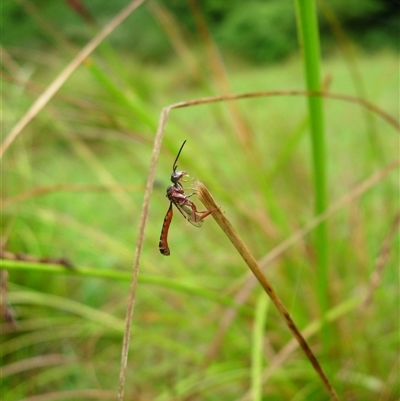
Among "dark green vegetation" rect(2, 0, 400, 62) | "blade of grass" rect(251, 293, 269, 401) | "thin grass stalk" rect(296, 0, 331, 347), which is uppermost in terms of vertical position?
"dark green vegetation" rect(2, 0, 400, 62)

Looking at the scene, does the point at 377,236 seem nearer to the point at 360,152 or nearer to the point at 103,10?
the point at 360,152

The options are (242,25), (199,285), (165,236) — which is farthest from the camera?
(242,25)

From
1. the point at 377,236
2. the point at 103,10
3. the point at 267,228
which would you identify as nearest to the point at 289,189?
the point at 377,236

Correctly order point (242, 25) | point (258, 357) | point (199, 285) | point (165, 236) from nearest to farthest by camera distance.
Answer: point (165, 236)
point (258, 357)
point (199, 285)
point (242, 25)

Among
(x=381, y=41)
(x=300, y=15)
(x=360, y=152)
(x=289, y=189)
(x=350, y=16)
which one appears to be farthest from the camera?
(x=350, y=16)

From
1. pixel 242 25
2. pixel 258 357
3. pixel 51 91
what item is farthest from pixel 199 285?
pixel 242 25

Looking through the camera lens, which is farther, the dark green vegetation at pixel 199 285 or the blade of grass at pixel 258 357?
the dark green vegetation at pixel 199 285

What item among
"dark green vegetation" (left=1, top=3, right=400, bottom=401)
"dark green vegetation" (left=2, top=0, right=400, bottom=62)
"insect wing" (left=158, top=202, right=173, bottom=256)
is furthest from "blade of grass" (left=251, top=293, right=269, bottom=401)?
"dark green vegetation" (left=2, top=0, right=400, bottom=62)

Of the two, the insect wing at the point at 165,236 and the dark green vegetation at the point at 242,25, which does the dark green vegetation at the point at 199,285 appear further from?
the dark green vegetation at the point at 242,25

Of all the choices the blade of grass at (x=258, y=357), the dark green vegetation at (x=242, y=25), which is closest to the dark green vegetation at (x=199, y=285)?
the blade of grass at (x=258, y=357)

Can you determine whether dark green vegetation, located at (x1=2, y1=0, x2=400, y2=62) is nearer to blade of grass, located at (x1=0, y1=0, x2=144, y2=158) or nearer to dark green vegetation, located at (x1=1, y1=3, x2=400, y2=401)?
dark green vegetation, located at (x1=1, y1=3, x2=400, y2=401)

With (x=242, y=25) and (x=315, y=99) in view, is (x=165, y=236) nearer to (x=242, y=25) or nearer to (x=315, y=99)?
(x=315, y=99)
